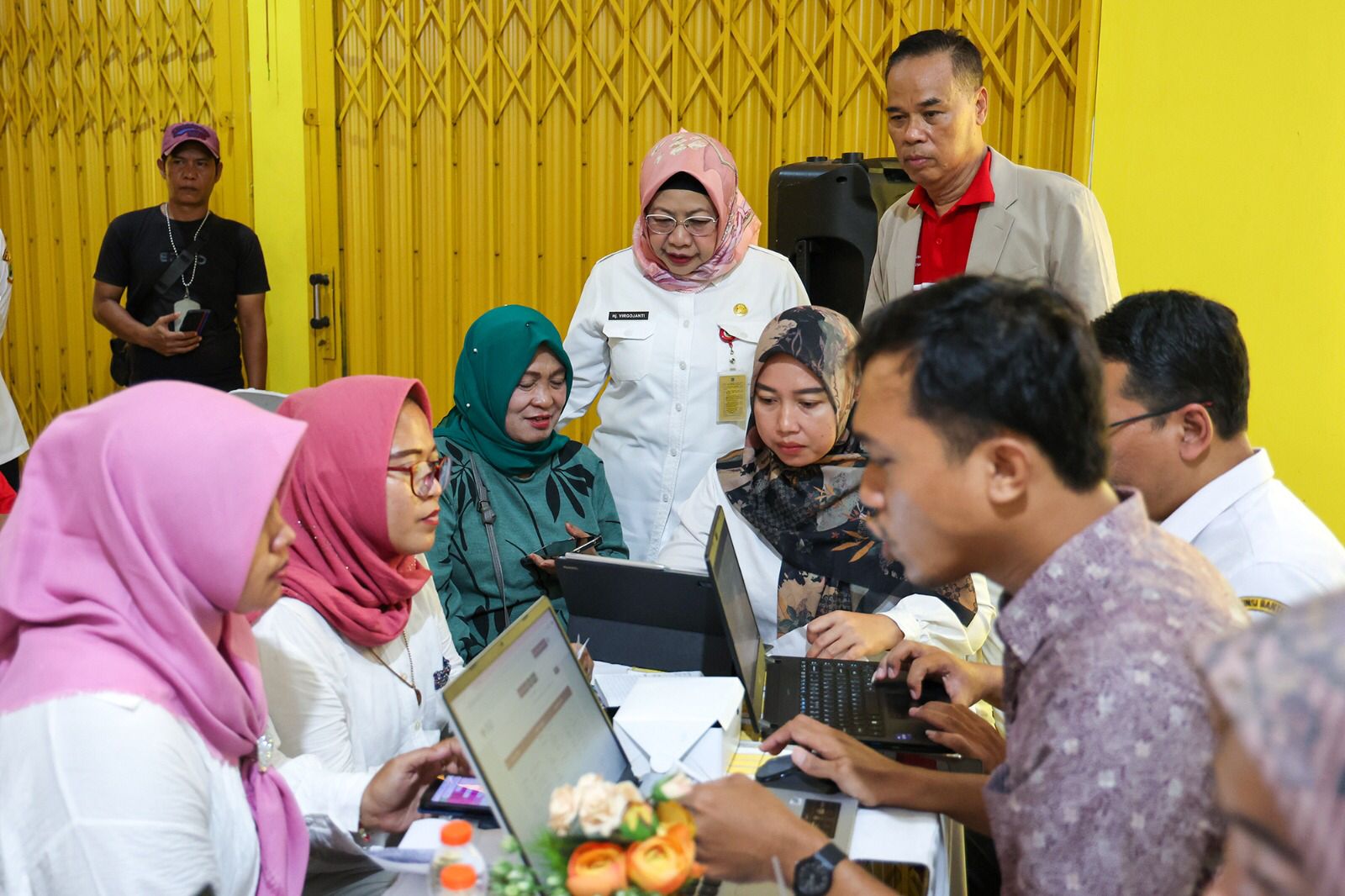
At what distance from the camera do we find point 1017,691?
1235mm

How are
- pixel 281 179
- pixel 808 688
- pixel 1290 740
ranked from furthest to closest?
pixel 281 179
pixel 808 688
pixel 1290 740

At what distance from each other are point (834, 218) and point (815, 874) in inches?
109

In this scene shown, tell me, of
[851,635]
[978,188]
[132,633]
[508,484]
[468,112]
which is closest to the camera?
[132,633]

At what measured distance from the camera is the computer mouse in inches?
60.0

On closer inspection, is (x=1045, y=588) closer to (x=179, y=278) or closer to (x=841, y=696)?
(x=841, y=696)

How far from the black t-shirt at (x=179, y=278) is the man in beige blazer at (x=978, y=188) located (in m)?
2.81

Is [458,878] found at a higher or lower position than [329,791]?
higher

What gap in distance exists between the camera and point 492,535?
2.50 meters

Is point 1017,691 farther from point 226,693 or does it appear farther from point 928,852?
point 226,693

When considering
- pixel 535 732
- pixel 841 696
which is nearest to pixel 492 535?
pixel 841 696

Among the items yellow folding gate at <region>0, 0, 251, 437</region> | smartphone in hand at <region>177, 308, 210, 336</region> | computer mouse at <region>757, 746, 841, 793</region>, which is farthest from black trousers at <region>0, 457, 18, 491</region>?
computer mouse at <region>757, 746, 841, 793</region>

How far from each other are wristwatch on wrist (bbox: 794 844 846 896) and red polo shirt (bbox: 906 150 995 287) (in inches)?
75.7

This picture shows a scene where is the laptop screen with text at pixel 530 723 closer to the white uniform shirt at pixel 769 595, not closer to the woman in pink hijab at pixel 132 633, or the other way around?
the woman in pink hijab at pixel 132 633

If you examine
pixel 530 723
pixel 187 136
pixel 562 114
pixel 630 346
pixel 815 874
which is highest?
pixel 562 114
